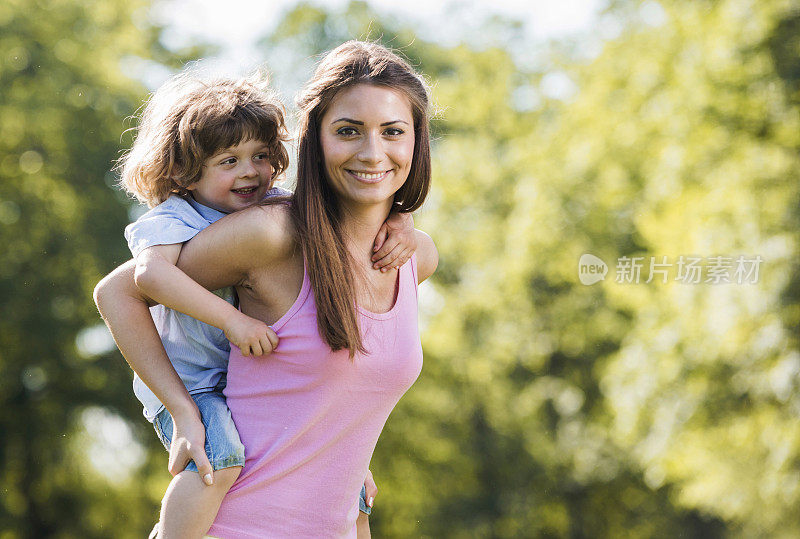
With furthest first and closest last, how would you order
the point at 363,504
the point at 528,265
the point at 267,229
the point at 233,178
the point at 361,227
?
1. the point at 528,265
2. the point at 363,504
3. the point at 233,178
4. the point at 361,227
5. the point at 267,229

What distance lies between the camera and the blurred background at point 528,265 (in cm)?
984

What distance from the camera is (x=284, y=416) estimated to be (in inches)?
70.6

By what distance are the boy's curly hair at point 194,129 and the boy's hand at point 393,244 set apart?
0.34 metres

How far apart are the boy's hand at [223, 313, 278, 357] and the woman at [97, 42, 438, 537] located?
3 centimetres

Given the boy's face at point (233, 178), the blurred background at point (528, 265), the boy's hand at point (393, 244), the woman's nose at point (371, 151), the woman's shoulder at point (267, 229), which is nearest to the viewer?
the woman's shoulder at point (267, 229)

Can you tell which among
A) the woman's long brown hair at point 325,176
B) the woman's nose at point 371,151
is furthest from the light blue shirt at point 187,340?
the woman's nose at point 371,151

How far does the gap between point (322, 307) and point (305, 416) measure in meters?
0.21

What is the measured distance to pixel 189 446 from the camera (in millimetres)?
1780

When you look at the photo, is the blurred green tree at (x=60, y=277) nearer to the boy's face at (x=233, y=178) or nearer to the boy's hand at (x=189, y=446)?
the boy's face at (x=233, y=178)

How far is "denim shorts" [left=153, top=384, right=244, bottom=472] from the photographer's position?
1.76 metres

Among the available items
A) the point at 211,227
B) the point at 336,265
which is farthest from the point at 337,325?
the point at 211,227

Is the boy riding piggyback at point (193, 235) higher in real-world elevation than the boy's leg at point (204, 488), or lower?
higher

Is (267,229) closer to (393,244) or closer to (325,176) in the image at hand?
(325,176)

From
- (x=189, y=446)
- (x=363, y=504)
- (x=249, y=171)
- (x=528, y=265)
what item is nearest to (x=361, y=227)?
(x=249, y=171)
